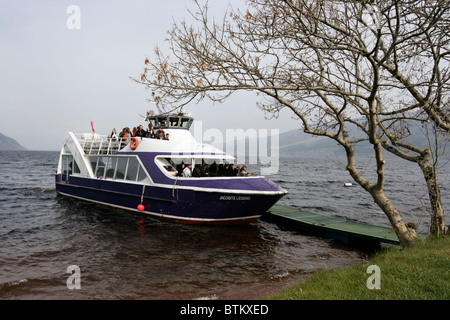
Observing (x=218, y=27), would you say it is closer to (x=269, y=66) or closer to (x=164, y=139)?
(x=269, y=66)

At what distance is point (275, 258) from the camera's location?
1123cm

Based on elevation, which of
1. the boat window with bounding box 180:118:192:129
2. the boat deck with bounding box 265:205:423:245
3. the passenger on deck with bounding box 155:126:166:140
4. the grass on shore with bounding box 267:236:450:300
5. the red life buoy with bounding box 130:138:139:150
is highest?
the boat window with bounding box 180:118:192:129

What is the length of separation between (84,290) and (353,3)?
960cm

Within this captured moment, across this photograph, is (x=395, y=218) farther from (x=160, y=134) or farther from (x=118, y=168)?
(x=118, y=168)

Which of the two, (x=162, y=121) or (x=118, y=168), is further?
(x=162, y=121)

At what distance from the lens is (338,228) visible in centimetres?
1353

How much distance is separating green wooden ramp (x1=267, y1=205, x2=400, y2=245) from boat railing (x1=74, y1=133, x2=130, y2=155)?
10.3 meters

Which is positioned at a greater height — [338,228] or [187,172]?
[187,172]
